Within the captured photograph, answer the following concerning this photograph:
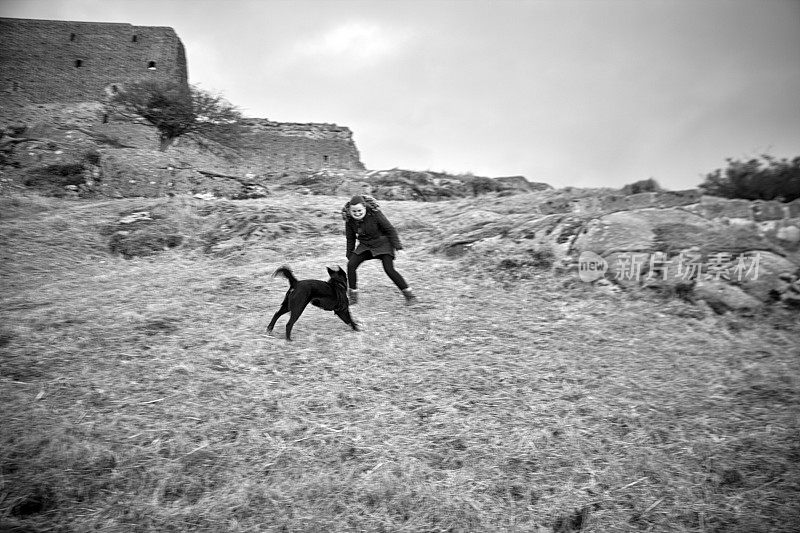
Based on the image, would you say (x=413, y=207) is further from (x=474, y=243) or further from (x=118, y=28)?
(x=118, y=28)

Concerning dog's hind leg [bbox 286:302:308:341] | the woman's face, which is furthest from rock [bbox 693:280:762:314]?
dog's hind leg [bbox 286:302:308:341]

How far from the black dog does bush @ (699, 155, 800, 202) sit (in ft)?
43.3

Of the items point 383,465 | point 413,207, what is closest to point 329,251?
point 413,207

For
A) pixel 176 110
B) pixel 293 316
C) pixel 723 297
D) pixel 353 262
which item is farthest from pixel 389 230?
pixel 176 110

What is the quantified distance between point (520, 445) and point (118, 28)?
26141mm

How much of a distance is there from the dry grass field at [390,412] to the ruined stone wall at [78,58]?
18659mm

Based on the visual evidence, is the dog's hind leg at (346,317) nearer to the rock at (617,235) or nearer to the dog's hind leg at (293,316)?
the dog's hind leg at (293,316)

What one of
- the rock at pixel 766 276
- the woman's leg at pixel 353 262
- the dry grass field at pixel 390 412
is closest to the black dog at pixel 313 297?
the dry grass field at pixel 390 412

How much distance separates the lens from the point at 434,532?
6.70ft

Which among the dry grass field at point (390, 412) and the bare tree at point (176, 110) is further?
the bare tree at point (176, 110)

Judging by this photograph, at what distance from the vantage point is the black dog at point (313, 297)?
3900 mm

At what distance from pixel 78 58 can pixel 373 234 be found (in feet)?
75.0

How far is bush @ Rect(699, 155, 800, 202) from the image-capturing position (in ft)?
43.2

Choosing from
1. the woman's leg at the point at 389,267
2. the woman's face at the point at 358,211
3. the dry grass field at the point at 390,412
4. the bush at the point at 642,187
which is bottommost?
the dry grass field at the point at 390,412
